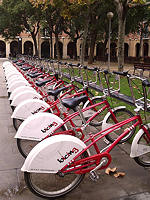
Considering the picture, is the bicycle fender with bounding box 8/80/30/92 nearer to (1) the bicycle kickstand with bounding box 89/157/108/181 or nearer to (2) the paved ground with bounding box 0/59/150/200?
(2) the paved ground with bounding box 0/59/150/200

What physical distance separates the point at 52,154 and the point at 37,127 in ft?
2.57

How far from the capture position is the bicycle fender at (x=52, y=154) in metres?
2.68

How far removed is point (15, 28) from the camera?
32219 mm

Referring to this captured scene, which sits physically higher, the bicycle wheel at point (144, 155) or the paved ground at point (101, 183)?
the bicycle wheel at point (144, 155)

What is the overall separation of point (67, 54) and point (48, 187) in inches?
2056

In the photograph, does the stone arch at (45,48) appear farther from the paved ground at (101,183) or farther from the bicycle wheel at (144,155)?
the bicycle wheel at (144,155)

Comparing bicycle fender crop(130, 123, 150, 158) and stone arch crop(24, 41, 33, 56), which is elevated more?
stone arch crop(24, 41, 33, 56)

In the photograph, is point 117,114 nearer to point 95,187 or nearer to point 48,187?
point 95,187

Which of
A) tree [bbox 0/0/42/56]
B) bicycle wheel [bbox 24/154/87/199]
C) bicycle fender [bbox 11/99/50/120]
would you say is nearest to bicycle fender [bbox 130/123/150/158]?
bicycle wheel [bbox 24/154/87/199]

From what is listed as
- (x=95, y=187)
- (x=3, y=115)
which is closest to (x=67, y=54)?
(x=3, y=115)

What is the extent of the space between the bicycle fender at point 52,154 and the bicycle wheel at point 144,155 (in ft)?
3.19

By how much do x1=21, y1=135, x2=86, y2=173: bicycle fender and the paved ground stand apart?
43cm

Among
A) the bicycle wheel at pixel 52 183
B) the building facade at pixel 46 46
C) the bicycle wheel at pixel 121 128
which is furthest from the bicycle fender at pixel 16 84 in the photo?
the building facade at pixel 46 46

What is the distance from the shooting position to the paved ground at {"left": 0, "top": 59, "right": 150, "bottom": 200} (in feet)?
9.66
